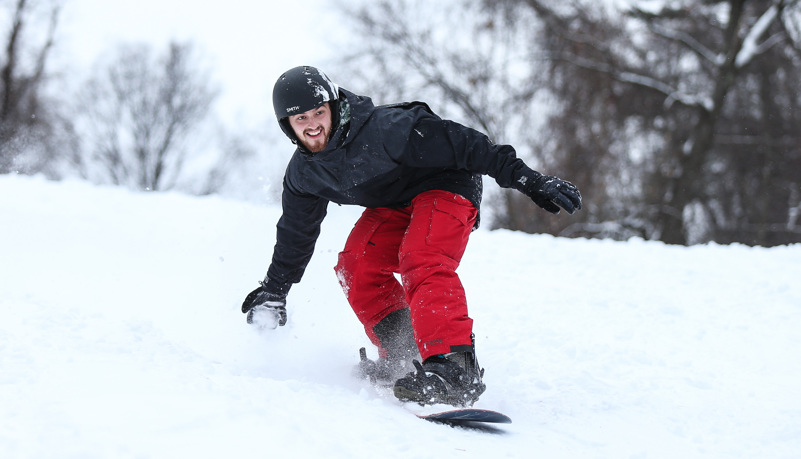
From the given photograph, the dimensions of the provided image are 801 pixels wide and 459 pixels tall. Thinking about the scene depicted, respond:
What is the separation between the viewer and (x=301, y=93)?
2553 mm

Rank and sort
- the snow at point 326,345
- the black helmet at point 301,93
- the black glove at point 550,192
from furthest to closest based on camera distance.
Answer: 1. the black helmet at point 301,93
2. the black glove at point 550,192
3. the snow at point 326,345

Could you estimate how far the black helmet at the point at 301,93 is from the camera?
255 cm

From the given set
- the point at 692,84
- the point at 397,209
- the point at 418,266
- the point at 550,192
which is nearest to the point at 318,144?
the point at 397,209

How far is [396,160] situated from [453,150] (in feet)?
0.75

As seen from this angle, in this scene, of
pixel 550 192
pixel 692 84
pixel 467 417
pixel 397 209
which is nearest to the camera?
pixel 467 417

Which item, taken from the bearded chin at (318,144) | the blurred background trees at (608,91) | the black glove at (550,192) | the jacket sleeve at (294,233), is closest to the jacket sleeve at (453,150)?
the black glove at (550,192)

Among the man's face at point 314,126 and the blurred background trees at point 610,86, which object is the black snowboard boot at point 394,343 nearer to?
the man's face at point 314,126

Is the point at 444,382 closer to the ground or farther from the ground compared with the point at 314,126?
closer to the ground

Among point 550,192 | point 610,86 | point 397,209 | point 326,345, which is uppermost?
point 610,86

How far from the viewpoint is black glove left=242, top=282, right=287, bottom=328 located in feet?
9.68

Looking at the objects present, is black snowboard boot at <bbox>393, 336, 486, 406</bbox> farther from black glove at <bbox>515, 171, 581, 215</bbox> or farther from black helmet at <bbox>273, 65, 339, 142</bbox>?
black helmet at <bbox>273, 65, 339, 142</bbox>

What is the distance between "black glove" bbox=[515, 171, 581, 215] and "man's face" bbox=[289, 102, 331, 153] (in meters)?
0.78

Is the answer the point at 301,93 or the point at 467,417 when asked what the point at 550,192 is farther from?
the point at 301,93

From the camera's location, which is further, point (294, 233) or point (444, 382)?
point (294, 233)
